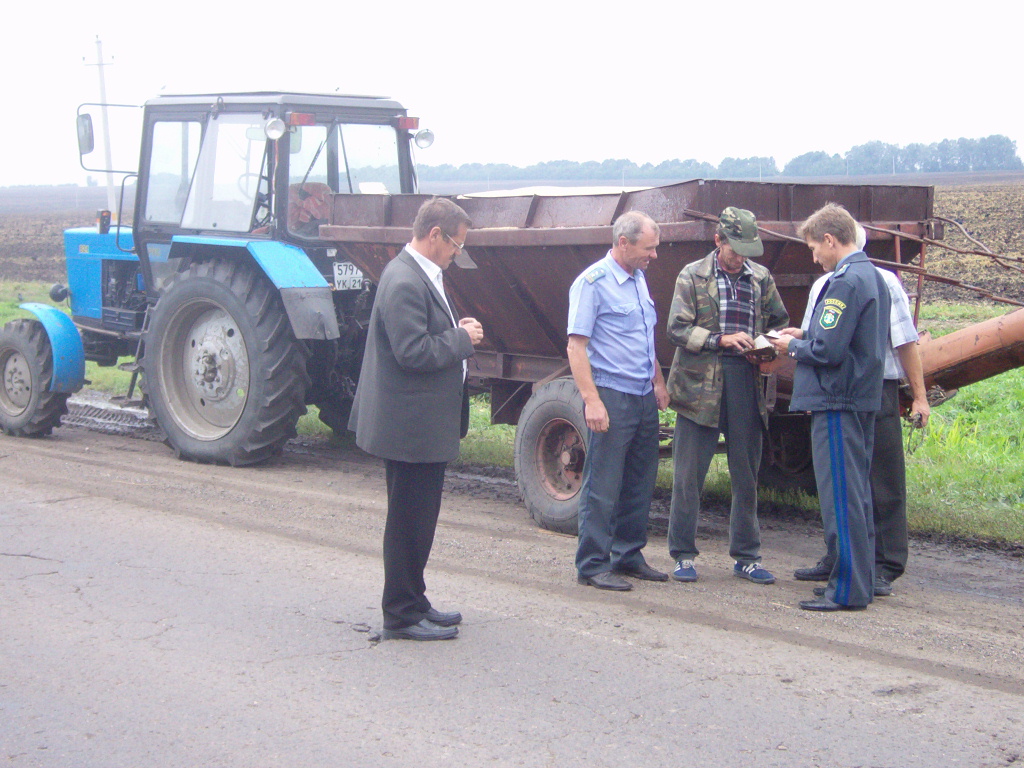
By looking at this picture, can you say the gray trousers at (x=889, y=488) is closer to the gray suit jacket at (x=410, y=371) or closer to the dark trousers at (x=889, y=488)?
the dark trousers at (x=889, y=488)

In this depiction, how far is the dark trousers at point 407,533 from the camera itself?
4.65m

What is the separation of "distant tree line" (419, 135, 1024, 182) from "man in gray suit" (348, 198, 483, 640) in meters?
45.2

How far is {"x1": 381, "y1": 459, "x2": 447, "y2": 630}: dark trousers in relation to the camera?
4652 mm

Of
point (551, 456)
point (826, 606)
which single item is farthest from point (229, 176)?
point (826, 606)

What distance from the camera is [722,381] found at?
5.58 metres

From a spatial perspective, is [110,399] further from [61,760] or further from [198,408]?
[61,760]

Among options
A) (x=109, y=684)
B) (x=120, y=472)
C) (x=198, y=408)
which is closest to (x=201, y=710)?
(x=109, y=684)

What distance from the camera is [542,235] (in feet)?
21.4

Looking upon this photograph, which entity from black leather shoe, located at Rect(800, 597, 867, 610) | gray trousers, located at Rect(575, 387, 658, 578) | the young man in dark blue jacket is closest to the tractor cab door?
gray trousers, located at Rect(575, 387, 658, 578)

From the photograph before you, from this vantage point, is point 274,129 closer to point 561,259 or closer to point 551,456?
point 561,259

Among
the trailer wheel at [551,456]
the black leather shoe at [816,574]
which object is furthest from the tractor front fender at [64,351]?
the black leather shoe at [816,574]

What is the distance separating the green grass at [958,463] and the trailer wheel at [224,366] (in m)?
1.55

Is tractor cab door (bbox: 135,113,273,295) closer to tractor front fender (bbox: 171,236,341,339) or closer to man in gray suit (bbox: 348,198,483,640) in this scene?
tractor front fender (bbox: 171,236,341,339)

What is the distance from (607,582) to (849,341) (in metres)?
1.59
